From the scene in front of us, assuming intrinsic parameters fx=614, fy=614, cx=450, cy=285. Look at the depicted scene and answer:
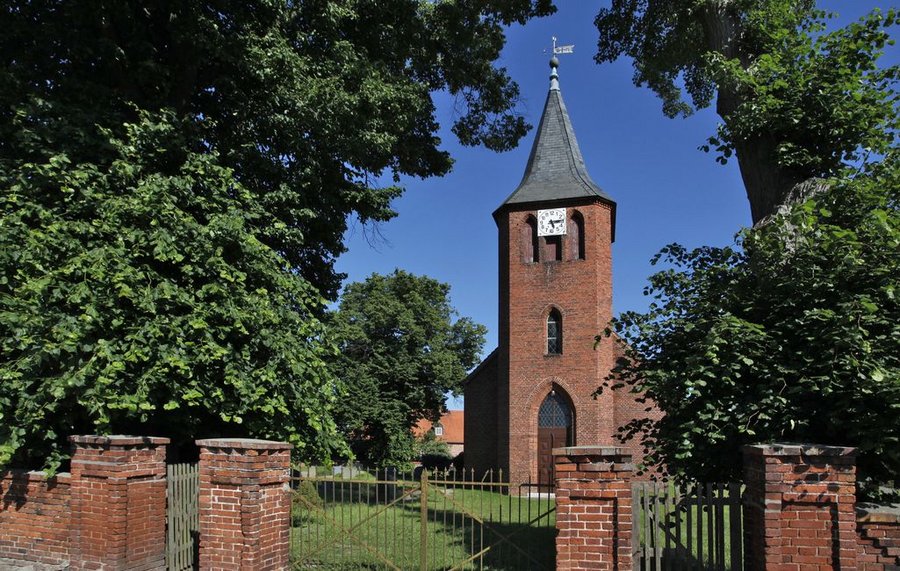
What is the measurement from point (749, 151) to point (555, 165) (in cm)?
1678

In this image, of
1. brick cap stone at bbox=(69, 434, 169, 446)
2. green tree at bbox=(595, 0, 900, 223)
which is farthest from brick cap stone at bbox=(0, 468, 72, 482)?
green tree at bbox=(595, 0, 900, 223)

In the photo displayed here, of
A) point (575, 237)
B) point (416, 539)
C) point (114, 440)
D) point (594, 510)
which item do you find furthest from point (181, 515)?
point (575, 237)

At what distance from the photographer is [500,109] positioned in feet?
47.5

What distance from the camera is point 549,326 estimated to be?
2255cm

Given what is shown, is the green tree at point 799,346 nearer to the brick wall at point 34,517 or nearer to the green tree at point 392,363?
the brick wall at point 34,517

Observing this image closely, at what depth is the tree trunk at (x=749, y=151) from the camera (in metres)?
7.62

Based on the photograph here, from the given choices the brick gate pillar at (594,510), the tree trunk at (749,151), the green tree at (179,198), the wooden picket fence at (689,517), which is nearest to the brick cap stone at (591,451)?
the brick gate pillar at (594,510)

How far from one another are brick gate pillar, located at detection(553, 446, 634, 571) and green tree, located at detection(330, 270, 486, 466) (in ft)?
58.0

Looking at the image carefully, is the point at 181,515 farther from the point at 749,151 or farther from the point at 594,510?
the point at 749,151

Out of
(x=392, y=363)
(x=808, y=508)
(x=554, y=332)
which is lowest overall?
(x=808, y=508)

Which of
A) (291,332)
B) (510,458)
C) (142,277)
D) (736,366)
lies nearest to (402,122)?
(291,332)

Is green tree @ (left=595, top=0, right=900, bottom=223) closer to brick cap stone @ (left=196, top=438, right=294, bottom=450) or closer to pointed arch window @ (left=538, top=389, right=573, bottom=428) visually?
brick cap stone @ (left=196, top=438, right=294, bottom=450)

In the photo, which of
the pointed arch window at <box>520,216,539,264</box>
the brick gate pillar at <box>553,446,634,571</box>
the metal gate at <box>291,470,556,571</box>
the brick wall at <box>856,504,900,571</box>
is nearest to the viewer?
the brick wall at <box>856,504,900,571</box>

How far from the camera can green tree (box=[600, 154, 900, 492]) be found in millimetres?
4953
